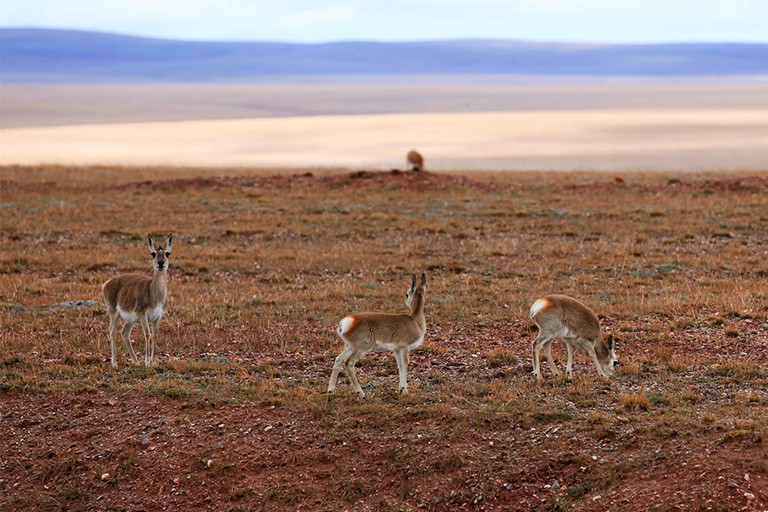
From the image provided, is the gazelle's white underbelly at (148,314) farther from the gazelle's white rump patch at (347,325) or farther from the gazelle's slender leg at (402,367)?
the gazelle's slender leg at (402,367)

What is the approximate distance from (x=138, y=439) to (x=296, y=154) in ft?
229

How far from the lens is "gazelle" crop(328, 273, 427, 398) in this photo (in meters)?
9.80

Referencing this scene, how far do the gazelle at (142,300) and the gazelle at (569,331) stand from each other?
194 inches

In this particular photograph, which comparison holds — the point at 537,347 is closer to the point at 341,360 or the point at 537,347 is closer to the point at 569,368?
the point at 569,368

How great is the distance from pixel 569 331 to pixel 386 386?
240cm

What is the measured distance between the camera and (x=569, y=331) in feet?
35.8

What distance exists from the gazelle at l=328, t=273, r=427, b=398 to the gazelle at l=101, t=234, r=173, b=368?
9.43ft

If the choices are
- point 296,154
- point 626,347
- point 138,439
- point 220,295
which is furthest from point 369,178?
point 296,154

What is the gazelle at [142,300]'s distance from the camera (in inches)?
455

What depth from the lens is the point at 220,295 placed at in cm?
1664

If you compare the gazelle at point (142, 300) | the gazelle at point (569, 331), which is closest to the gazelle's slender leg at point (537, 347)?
the gazelle at point (569, 331)

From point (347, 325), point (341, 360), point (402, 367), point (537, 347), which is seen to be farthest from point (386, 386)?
point (537, 347)

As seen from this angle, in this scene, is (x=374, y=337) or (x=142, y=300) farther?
(x=142, y=300)

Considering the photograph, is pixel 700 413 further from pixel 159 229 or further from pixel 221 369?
pixel 159 229
